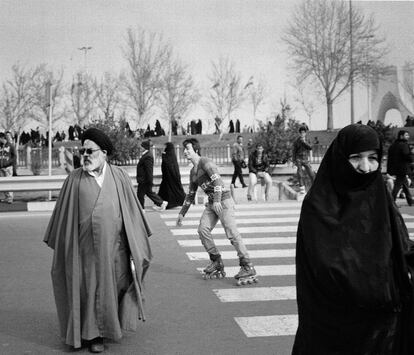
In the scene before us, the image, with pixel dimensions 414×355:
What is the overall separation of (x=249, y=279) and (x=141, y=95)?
38.2 metres

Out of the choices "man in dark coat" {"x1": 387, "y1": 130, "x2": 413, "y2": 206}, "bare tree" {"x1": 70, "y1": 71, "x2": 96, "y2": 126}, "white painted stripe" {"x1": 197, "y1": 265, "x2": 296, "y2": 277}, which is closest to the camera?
"white painted stripe" {"x1": 197, "y1": 265, "x2": 296, "y2": 277}

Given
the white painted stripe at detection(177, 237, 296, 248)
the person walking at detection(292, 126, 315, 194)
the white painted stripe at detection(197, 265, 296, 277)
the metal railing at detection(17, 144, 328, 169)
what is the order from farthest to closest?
the metal railing at detection(17, 144, 328, 169) < the person walking at detection(292, 126, 315, 194) < the white painted stripe at detection(177, 237, 296, 248) < the white painted stripe at detection(197, 265, 296, 277)

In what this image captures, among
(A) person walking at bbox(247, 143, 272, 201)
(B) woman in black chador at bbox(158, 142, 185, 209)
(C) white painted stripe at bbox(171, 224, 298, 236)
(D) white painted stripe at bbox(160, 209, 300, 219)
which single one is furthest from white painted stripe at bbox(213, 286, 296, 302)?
(A) person walking at bbox(247, 143, 272, 201)

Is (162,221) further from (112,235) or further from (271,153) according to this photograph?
(271,153)

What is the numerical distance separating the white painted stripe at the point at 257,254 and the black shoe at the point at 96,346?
4.38 m

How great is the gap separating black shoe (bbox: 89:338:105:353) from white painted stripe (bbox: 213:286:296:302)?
6.52 ft

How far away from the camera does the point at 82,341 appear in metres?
5.59

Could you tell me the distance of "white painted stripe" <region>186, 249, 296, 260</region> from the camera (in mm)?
9836

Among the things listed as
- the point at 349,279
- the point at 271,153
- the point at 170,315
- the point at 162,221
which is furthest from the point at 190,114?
the point at 349,279

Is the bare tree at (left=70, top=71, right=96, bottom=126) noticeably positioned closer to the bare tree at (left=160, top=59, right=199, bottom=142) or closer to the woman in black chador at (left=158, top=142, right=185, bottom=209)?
the bare tree at (left=160, top=59, right=199, bottom=142)

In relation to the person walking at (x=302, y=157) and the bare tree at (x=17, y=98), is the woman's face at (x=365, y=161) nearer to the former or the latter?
the person walking at (x=302, y=157)

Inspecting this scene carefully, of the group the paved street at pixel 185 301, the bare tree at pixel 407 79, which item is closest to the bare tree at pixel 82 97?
the bare tree at pixel 407 79

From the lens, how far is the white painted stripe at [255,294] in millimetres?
7275

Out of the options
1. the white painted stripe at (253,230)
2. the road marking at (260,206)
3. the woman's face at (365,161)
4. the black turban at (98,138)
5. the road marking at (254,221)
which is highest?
Result: the black turban at (98,138)
